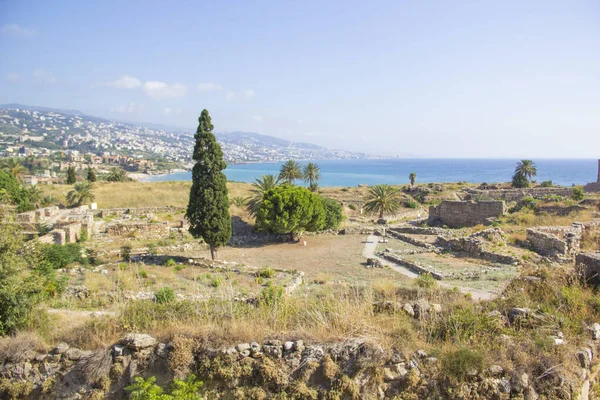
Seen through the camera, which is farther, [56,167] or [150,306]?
[56,167]

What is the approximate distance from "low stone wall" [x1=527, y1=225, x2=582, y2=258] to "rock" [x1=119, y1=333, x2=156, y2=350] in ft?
65.9

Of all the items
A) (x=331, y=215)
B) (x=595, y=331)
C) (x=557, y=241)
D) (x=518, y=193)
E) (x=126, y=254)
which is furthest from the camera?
(x=518, y=193)

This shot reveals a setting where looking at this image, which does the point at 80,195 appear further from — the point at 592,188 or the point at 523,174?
the point at 523,174

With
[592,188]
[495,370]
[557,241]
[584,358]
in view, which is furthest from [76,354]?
[592,188]

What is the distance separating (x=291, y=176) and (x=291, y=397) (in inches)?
1744

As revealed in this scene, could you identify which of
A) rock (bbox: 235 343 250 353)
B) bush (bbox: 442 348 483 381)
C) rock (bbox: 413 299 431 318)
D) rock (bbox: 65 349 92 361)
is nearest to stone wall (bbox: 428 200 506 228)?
rock (bbox: 413 299 431 318)

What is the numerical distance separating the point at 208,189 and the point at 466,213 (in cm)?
2494

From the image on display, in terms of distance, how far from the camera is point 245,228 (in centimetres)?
3319

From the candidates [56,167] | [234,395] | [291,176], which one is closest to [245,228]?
[291,176]

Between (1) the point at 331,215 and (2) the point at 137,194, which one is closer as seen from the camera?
(1) the point at 331,215

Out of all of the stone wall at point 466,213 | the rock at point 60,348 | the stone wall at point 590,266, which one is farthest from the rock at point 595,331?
the stone wall at point 466,213

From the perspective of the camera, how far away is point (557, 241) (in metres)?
19.5

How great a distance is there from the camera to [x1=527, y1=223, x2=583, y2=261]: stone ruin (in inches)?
758

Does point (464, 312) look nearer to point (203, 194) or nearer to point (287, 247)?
point (203, 194)
